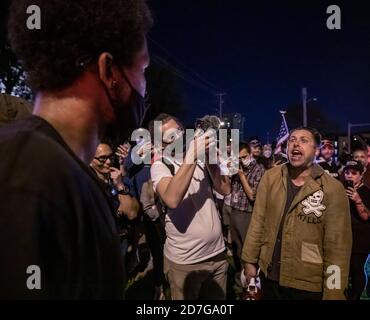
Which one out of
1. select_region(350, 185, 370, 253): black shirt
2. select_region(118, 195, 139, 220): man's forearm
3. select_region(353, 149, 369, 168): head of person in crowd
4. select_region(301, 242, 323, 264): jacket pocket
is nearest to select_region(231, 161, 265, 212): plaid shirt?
select_region(353, 149, 369, 168): head of person in crowd

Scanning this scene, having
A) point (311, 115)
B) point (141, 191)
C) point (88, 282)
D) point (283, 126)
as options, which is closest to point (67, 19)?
point (88, 282)

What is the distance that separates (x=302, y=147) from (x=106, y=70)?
2.57 m

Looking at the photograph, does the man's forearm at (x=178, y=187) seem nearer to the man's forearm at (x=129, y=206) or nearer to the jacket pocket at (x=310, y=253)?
the jacket pocket at (x=310, y=253)

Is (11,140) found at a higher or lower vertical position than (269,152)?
lower

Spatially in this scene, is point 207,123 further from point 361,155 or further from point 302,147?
point 361,155

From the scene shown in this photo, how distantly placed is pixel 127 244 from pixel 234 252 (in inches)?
83.2

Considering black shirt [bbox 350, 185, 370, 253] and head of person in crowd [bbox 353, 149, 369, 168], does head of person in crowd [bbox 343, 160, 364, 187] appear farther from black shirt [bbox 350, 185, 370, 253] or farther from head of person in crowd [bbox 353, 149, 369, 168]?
head of person in crowd [bbox 353, 149, 369, 168]

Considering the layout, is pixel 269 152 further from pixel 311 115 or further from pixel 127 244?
pixel 311 115

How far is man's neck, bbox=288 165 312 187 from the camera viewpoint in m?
3.12

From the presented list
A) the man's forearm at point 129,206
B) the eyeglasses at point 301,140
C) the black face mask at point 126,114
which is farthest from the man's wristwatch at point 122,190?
the black face mask at point 126,114

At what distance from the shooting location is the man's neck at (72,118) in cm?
84

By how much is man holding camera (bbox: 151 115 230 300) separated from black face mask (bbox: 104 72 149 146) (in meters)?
1.86

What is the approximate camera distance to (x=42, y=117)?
84cm

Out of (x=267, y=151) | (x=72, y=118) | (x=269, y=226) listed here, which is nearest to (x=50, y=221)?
(x=72, y=118)
